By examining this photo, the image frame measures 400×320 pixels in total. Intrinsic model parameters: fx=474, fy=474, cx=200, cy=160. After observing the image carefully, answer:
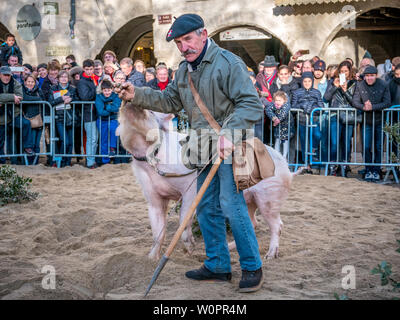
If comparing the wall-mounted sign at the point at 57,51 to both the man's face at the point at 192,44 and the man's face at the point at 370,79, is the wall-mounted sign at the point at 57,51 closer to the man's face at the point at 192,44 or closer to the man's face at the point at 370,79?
the man's face at the point at 370,79

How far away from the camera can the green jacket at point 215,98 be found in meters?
3.17

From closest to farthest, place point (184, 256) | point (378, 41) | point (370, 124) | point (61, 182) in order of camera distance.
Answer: point (184, 256) < point (61, 182) < point (370, 124) < point (378, 41)

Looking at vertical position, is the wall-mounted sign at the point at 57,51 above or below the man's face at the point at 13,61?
above

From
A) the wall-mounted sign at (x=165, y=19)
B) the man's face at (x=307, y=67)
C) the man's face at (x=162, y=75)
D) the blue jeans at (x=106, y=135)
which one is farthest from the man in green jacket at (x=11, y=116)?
the wall-mounted sign at (x=165, y=19)

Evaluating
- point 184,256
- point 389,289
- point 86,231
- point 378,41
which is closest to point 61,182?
point 86,231

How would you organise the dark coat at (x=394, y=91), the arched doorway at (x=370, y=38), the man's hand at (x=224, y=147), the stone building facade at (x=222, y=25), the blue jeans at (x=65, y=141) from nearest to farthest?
1. the man's hand at (x=224, y=147)
2. the dark coat at (x=394, y=91)
3. the blue jeans at (x=65, y=141)
4. the stone building facade at (x=222, y=25)
5. the arched doorway at (x=370, y=38)

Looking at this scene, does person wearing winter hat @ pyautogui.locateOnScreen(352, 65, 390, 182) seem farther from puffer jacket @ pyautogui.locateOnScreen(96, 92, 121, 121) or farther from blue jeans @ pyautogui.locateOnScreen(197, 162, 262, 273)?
blue jeans @ pyautogui.locateOnScreen(197, 162, 262, 273)

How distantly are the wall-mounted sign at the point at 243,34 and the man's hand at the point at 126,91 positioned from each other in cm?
1148

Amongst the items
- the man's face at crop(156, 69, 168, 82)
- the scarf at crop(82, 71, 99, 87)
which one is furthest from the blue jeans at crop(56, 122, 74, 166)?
the man's face at crop(156, 69, 168, 82)

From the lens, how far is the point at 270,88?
8906 millimetres

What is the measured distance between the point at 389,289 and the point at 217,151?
1504 mm

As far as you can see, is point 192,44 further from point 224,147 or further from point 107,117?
point 107,117

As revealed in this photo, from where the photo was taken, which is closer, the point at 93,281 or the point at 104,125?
the point at 93,281
